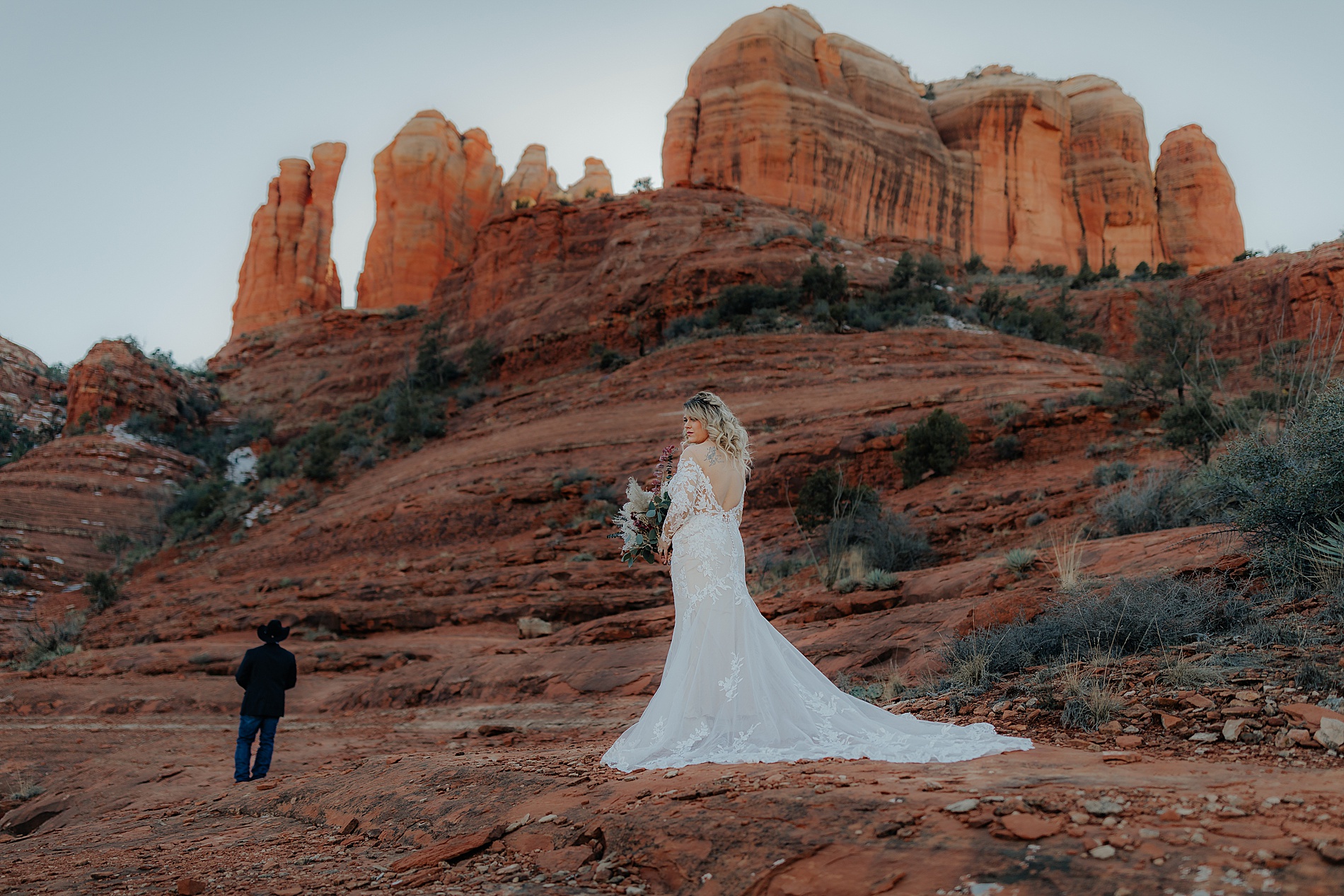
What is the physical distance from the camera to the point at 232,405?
42.3 metres

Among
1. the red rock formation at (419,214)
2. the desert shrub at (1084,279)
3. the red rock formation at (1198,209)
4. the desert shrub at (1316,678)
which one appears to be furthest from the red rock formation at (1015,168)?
the desert shrub at (1316,678)

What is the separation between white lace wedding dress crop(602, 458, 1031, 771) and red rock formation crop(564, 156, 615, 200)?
70.5 m

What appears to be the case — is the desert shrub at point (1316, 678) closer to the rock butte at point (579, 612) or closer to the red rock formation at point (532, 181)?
the rock butte at point (579, 612)

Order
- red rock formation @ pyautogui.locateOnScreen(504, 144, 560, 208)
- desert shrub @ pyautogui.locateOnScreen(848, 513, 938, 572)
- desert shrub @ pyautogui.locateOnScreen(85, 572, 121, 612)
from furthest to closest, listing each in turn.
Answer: red rock formation @ pyautogui.locateOnScreen(504, 144, 560, 208), desert shrub @ pyautogui.locateOnScreen(85, 572, 121, 612), desert shrub @ pyautogui.locateOnScreen(848, 513, 938, 572)

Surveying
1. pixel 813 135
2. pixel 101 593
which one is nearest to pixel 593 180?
pixel 813 135

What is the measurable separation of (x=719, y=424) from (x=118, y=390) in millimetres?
37951

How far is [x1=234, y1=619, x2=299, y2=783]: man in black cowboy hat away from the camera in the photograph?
25.0 feet

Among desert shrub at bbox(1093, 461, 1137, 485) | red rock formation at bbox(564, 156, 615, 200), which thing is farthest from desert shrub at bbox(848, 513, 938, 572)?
red rock formation at bbox(564, 156, 615, 200)

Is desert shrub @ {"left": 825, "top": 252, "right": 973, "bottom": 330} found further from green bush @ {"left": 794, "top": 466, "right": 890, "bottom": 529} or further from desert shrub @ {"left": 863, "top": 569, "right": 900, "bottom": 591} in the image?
desert shrub @ {"left": 863, "top": 569, "right": 900, "bottom": 591}

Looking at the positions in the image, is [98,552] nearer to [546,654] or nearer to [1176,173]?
[546,654]

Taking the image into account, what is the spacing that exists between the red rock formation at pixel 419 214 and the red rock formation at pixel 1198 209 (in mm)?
46677

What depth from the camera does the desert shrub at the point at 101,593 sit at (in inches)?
782

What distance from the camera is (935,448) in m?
15.8

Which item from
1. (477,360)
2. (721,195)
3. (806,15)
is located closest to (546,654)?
(477,360)
